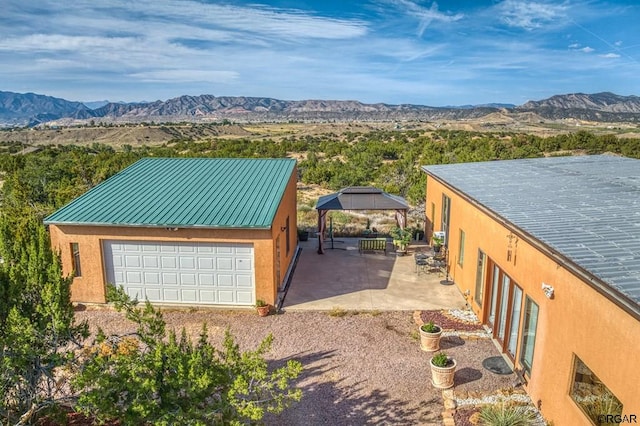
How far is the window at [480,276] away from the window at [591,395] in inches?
205

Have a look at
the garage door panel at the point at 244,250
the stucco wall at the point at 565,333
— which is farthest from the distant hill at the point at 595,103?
the stucco wall at the point at 565,333

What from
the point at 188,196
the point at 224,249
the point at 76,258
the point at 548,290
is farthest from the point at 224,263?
the point at 548,290

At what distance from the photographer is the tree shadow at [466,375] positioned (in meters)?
9.86

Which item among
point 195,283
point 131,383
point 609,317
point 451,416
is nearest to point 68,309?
point 131,383

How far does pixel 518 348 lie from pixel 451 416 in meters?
2.36

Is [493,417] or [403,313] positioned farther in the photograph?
[403,313]

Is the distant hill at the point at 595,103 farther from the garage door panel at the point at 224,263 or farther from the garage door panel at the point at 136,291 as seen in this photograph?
the garage door panel at the point at 136,291

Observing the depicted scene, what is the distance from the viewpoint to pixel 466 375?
1008cm

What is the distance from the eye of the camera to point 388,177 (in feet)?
114

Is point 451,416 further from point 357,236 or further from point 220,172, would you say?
point 357,236

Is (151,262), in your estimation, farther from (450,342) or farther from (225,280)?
(450,342)

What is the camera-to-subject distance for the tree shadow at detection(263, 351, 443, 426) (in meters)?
8.73

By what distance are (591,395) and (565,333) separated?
1.03m

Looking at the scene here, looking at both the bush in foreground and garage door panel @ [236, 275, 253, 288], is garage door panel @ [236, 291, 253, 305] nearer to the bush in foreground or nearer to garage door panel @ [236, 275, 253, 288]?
garage door panel @ [236, 275, 253, 288]
